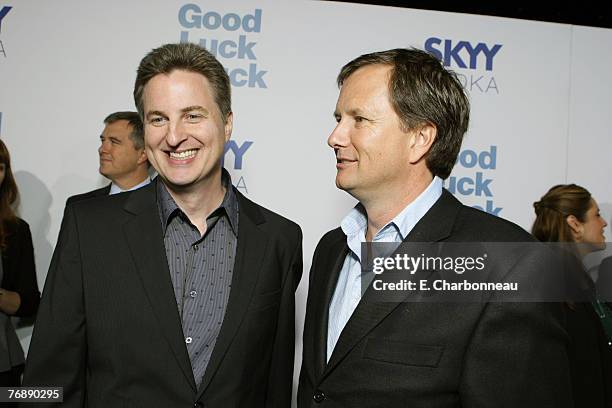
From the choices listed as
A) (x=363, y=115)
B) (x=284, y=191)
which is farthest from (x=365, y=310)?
(x=284, y=191)

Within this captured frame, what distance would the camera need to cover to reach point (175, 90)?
2.01 m

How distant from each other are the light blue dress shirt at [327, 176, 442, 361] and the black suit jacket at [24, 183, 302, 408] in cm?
26

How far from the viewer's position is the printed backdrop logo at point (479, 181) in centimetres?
371

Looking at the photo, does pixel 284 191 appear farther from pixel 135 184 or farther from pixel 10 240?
pixel 10 240

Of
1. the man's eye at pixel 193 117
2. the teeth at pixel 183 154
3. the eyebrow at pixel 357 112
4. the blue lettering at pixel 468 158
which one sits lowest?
the teeth at pixel 183 154

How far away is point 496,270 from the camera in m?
1.63

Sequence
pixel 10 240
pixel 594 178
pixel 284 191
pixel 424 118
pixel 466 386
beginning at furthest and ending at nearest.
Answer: pixel 594 178 → pixel 284 191 → pixel 10 240 → pixel 424 118 → pixel 466 386

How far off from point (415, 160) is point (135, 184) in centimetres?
227

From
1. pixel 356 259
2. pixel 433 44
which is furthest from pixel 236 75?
pixel 356 259

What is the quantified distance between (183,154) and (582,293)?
2.14m

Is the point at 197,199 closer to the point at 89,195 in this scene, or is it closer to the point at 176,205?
the point at 176,205

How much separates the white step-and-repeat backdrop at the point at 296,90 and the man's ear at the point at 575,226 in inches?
12.6

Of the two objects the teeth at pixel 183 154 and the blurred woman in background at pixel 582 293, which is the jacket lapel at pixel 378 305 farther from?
the blurred woman in background at pixel 582 293

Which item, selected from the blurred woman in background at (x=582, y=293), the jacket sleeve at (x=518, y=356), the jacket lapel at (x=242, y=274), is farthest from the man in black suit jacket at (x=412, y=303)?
the blurred woman in background at (x=582, y=293)
